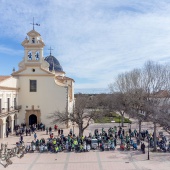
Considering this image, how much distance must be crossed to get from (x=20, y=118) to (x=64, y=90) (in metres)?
8.12

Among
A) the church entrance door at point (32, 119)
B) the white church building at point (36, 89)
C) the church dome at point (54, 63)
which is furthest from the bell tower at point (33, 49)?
the church dome at point (54, 63)

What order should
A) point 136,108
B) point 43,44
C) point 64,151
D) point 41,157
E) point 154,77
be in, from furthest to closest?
point 43,44
point 136,108
point 154,77
point 64,151
point 41,157

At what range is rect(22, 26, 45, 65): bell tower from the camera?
124 ft

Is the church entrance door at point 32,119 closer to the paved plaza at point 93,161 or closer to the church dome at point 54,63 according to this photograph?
the paved plaza at point 93,161

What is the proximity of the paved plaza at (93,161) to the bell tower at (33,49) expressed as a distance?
18.4m

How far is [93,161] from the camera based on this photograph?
65.8ft

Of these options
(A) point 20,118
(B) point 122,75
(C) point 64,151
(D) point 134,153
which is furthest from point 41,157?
(B) point 122,75

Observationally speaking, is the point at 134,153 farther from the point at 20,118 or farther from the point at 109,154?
the point at 20,118

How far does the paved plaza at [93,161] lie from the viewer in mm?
18422

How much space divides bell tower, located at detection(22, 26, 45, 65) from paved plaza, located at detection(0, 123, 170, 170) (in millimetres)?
18373

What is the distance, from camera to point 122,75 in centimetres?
4681

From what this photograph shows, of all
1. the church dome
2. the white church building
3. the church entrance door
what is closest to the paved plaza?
the white church building

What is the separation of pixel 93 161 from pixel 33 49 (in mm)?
23132

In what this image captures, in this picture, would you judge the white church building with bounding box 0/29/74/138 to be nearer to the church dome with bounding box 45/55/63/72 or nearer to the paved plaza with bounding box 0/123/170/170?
the paved plaza with bounding box 0/123/170/170
